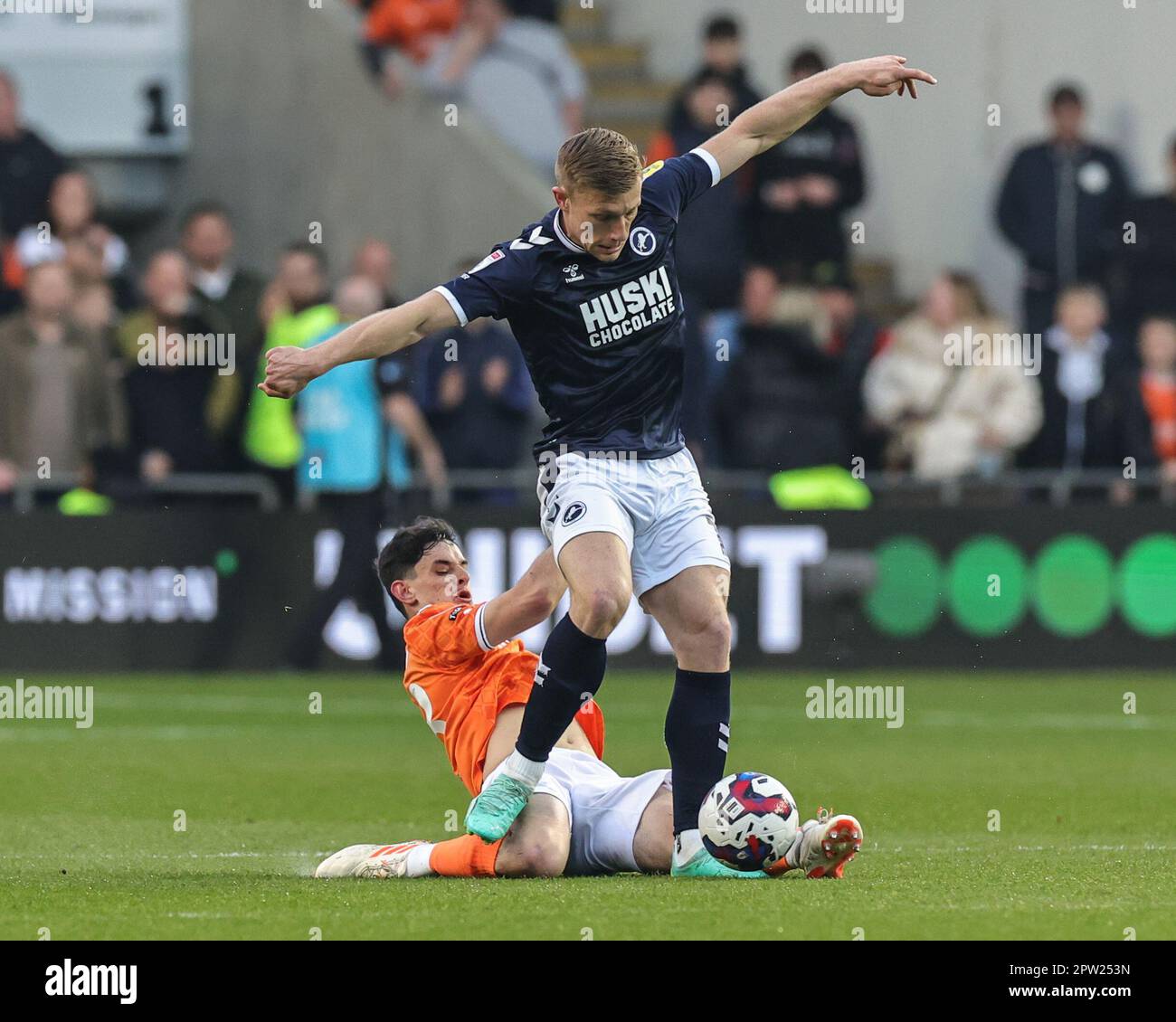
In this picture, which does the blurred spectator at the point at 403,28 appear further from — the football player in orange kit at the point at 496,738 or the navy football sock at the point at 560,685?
the navy football sock at the point at 560,685

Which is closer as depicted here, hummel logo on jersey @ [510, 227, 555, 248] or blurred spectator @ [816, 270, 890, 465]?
hummel logo on jersey @ [510, 227, 555, 248]

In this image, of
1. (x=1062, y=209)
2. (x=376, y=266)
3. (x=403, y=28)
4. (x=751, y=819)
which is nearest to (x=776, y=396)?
(x=376, y=266)

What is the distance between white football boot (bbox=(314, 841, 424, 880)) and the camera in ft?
23.4

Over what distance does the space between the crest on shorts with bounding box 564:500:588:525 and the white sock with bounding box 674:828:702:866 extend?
0.99 metres

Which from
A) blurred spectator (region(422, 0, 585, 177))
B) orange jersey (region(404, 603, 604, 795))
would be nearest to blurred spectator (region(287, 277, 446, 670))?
blurred spectator (region(422, 0, 585, 177))

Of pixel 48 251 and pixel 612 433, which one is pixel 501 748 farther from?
pixel 48 251

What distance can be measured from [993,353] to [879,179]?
3.70m

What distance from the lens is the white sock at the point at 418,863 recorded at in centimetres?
710

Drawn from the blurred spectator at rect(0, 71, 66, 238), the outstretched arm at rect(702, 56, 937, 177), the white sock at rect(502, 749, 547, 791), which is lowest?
the white sock at rect(502, 749, 547, 791)

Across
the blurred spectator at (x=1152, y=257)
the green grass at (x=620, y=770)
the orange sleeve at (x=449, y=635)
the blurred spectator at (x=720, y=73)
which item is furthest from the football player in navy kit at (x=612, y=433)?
the blurred spectator at (x=1152, y=257)

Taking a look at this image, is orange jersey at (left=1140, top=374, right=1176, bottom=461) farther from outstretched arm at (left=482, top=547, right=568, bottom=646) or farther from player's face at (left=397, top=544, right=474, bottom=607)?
outstretched arm at (left=482, top=547, right=568, bottom=646)
